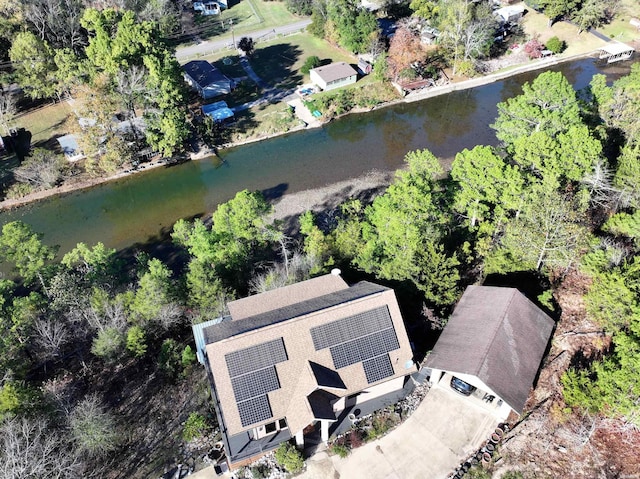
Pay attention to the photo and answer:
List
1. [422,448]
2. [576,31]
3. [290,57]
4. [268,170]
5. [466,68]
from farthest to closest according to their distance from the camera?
[576,31]
[290,57]
[466,68]
[268,170]
[422,448]

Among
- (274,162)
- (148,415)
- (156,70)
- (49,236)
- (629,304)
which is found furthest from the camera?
(274,162)

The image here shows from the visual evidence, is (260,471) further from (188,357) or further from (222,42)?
(222,42)

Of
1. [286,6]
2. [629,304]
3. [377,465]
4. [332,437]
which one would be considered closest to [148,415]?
[332,437]

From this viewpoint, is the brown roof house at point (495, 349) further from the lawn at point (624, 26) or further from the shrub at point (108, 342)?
the lawn at point (624, 26)

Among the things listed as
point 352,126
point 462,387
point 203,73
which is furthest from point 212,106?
point 462,387

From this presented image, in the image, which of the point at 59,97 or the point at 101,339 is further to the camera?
the point at 59,97

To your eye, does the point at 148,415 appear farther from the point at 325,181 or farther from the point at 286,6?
the point at 286,6

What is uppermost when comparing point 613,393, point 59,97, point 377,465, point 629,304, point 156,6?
point 156,6

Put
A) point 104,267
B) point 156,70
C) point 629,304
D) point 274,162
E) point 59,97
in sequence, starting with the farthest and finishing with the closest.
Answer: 1. point 59,97
2. point 274,162
3. point 156,70
4. point 104,267
5. point 629,304
